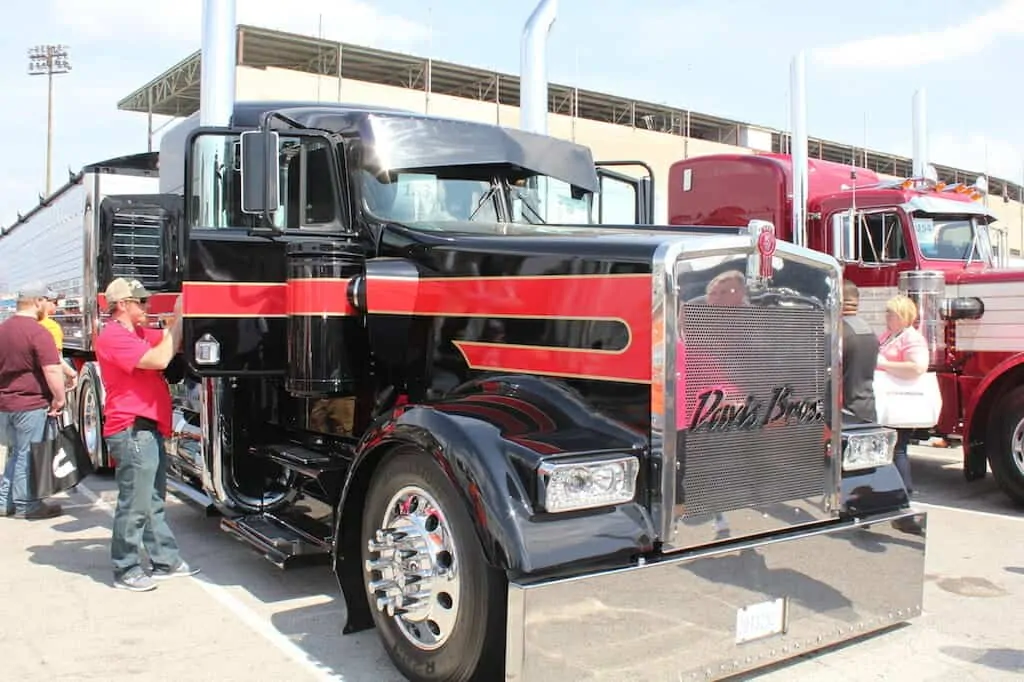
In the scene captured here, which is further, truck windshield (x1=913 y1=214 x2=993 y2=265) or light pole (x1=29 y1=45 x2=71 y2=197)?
light pole (x1=29 y1=45 x2=71 y2=197)

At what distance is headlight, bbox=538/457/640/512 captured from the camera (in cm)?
336

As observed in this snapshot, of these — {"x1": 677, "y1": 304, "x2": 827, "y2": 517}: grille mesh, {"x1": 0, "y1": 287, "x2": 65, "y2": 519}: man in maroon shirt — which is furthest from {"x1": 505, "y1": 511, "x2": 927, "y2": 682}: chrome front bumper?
{"x1": 0, "y1": 287, "x2": 65, "y2": 519}: man in maroon shirt

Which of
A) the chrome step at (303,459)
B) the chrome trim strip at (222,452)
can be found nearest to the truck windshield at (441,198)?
the chrome step at (303,459)

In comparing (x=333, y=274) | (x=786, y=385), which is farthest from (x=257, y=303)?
(x=786, y=385)

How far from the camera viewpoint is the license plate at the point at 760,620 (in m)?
3.69

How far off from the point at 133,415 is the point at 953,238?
7.45 metres

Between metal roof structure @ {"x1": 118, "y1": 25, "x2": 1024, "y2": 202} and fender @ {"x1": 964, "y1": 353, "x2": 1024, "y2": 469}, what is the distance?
17.2 meters

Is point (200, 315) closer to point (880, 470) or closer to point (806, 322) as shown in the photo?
point (806, 322)

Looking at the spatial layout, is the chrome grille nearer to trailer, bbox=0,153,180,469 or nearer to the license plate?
trailer, bbox=0,153,180,469

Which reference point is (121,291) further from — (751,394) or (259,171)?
(751,394)

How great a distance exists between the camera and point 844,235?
348 inches

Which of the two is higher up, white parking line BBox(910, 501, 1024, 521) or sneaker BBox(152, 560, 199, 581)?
white parking line BBox(910, 501, 1024, 521)

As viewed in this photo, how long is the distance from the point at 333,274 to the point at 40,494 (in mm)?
3782

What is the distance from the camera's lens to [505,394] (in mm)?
4098
